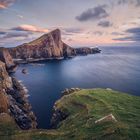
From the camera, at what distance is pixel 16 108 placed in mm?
90125

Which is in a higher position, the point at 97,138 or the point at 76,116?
the point at 97,138

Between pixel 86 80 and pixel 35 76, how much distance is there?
43.5 m

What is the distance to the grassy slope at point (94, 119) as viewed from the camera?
163 feet

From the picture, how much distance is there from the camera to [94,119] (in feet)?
208

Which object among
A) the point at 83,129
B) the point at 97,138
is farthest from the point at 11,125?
the point at 97,138

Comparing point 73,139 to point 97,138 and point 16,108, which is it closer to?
point 97,138

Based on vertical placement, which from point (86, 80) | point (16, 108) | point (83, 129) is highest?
point (83, 129)

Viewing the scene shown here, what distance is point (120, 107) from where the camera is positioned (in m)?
76.6

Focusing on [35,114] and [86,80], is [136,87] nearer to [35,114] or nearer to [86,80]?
[86,80]

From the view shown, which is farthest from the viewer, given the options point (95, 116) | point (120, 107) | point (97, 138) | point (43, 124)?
point (43, 124)

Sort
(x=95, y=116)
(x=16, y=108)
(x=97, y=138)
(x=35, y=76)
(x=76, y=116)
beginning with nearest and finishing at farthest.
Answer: (x=97, y=138)
(x=95, y=116)
(x=76, y=116)
(x=16, y=108)
(x=35, y=76)

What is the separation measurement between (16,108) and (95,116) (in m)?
36.7

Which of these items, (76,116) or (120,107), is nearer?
(76,116)

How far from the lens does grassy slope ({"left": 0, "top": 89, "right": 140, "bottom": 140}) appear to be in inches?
1956
